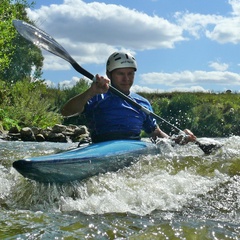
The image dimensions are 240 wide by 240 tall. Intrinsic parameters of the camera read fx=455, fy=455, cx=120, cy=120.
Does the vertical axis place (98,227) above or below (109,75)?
below

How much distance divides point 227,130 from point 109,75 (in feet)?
75.9

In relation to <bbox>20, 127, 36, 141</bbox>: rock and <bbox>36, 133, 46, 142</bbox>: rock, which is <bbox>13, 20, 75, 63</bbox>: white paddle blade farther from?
<bbox>36, 133, 46, 142</bbox>: rock

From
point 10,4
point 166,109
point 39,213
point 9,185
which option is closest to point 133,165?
point 9,185

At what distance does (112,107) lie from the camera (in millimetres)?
5148

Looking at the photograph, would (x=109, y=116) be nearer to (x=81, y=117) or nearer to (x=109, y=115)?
(x=109, y=115)

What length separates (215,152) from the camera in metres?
5.95

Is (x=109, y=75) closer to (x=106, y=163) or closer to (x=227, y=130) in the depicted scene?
(x=106, y=163)

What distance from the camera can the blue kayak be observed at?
3.68 m

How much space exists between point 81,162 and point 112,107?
127 centimetres

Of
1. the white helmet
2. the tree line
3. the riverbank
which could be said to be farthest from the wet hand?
the tree line

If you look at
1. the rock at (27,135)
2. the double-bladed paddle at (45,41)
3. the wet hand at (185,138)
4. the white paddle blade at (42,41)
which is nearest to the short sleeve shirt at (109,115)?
the double-bladed paddle at (45,41)

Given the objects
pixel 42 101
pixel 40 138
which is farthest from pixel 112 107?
pixel 42 101

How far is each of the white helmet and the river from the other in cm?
121

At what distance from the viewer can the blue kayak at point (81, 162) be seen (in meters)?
3.68
